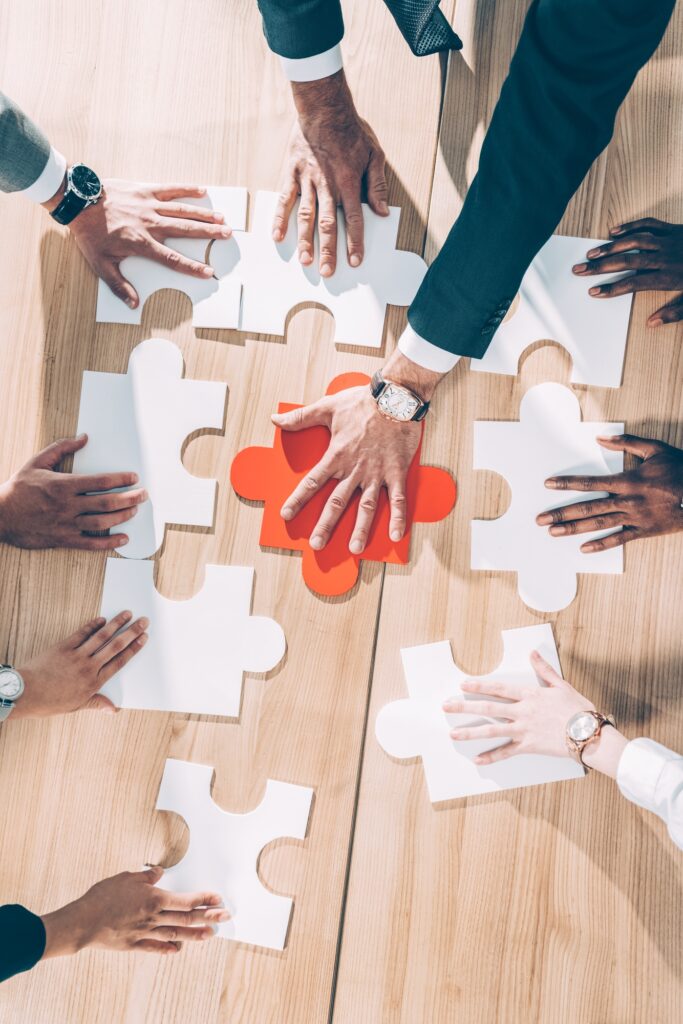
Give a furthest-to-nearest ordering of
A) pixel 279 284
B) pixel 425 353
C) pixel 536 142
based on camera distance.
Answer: pixel 279 284 → pixel 425 353 → pixel 536 142

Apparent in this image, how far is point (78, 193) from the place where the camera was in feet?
4.44

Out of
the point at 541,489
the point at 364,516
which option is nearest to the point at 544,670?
the point at 541,489

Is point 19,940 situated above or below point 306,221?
below

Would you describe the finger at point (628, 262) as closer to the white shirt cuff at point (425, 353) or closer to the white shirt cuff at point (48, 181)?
the white shirt cuff at point (425, 353)

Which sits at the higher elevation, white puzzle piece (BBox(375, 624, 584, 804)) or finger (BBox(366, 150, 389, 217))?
finger (BBox(366, 150, 389, 217))

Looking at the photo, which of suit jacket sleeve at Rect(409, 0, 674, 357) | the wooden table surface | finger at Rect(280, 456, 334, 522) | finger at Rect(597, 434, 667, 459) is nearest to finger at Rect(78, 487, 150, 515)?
the wooden table surface

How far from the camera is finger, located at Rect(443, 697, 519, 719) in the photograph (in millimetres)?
1316

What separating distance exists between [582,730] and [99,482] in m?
0.97

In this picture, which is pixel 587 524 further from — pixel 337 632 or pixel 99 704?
pixel 99 704

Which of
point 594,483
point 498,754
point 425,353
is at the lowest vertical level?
point 498,754

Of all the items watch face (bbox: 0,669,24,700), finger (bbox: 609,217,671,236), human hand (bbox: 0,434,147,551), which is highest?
finger (bbox: 609,217,671,236)

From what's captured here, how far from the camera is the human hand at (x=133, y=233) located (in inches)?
53.9

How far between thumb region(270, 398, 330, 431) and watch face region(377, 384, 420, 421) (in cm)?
11

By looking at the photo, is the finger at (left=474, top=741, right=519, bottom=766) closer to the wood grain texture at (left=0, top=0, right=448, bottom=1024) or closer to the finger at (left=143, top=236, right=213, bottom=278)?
the wood grain texture at (left=0, top=0, right=448, bottom=1024)
